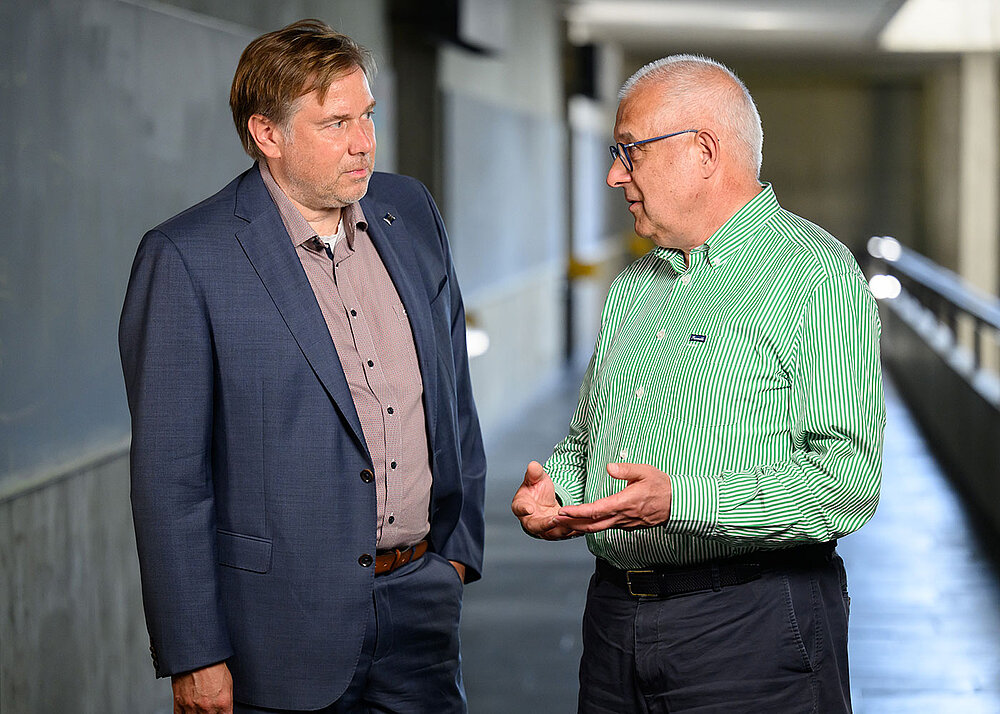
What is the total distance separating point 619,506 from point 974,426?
232 inches

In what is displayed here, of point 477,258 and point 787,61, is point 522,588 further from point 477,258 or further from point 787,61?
point 787,61

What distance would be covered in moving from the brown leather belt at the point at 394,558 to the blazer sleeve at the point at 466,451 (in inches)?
6.0

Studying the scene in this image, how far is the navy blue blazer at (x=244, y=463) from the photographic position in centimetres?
203

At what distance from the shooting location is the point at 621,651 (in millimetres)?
2045

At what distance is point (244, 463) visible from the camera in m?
2.08

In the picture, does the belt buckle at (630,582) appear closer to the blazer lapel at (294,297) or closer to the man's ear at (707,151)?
the blazer lapel at (294,297)

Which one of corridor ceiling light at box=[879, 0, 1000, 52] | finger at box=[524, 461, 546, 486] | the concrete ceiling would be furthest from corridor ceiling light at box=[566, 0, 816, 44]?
finger at box=[524, 461, 546, 486]

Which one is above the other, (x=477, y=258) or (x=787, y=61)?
(x=787, y=61)

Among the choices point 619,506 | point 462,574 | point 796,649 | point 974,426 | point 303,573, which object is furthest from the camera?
point 974,426

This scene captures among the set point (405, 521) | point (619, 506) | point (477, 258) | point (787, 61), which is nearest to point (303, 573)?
point (405, 521)

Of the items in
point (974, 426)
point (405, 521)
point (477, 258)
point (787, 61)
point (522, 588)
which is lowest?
point (522, 588)

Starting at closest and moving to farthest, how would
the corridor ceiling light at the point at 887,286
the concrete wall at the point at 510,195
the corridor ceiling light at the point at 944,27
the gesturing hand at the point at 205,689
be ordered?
the gesturing hand at the point at 205,689 < the concrete wall at the point at 510,195 < the corridor ceiling light at the point at 887,286 < the corridor ceiling light at the point at 944,27

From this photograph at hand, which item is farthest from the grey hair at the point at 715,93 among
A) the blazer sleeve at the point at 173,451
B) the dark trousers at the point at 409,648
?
the dark trousers at the point at 409,648

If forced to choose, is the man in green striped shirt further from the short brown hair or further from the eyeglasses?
the short brown hair
